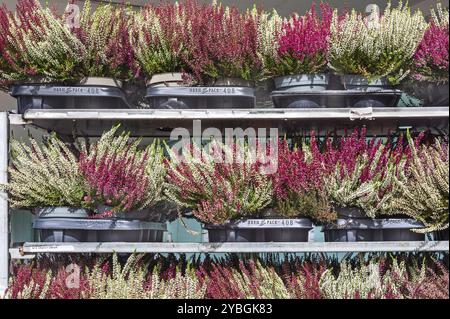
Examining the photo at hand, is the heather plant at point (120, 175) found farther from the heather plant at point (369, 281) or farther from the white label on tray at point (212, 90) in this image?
the heather plant at point (369, 281)

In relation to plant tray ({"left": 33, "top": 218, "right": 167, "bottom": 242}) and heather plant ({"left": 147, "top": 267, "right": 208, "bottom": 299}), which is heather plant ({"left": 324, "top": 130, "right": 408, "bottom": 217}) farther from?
plant tray ({"left": 33, "top": 218, "right": 167, "bottom": 242})

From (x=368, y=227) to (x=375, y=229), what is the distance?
0.11ft

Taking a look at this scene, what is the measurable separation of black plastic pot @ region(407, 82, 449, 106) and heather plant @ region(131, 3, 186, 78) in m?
1.02

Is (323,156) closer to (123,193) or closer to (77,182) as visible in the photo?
(123,193)

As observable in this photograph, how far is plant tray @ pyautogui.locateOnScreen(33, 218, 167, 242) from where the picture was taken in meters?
2.28

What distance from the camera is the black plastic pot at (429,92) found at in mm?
2275

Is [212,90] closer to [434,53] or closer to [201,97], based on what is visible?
[201,97]

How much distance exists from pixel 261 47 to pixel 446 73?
30.1 inches

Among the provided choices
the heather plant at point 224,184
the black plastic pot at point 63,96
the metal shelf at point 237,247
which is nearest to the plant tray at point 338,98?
the heather plant at point 224,184

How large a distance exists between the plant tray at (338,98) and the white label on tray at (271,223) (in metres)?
0.50

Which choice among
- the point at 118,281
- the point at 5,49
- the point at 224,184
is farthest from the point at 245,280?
the point at 5,49

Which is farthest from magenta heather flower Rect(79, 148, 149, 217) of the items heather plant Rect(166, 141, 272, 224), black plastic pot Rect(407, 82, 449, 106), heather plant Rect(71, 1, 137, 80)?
black plastic pot Rect(407, 82, 449, 106)

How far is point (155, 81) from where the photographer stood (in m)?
2.40
